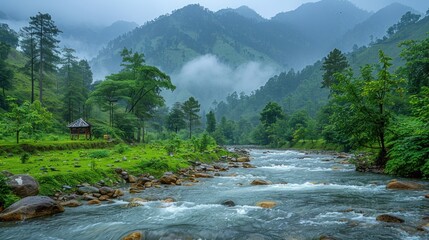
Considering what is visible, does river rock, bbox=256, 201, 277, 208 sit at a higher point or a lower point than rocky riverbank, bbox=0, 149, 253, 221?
lower

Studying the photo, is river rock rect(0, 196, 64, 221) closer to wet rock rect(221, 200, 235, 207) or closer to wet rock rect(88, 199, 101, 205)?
wet rock rect(88, 199, 101, 205)

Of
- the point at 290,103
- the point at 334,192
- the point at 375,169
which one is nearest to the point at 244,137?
the point at 290,103

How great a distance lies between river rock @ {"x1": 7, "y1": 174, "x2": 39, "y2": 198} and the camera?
14.1m

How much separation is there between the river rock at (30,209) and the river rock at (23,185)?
4.25ft

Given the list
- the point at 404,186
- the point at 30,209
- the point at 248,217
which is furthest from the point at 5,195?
the point at 404,186

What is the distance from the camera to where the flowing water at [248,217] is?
34.7ft

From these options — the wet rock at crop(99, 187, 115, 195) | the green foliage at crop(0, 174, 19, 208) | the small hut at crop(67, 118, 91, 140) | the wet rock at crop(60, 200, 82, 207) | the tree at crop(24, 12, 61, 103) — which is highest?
the tree at crop(24, 12, 61, 103)

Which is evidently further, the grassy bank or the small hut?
Answer: the small hut

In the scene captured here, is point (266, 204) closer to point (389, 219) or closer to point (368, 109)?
point (389, 219)

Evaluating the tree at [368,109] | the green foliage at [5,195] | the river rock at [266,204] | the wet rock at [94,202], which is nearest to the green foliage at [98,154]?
the wet rock at [94,202]

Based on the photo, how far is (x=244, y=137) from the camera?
128 meters

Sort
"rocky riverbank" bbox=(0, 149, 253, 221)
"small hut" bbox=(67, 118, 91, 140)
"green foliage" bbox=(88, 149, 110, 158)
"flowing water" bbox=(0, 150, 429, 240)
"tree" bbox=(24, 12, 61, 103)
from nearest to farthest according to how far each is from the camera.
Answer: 1. "flowing water" bbox=(0, 150, 429, 240)
2. "rocky riverbank" bbox=(0, 149, 253, 221)
3. "green foliage" bbox=(88, 149, 110, 158)
4. "small hut" bbox=(67, 118, 91, 140)
5. "tree" bbox=(24, 12, 61, 103)

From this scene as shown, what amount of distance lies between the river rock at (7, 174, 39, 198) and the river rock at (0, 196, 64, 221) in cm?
130

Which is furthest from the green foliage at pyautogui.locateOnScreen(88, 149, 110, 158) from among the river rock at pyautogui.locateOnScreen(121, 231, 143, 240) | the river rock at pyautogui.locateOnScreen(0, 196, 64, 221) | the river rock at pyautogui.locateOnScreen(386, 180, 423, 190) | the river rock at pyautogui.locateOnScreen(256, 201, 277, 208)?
the river rock at pyautogui.locateOnScreen(386, 180, 423, 190)
